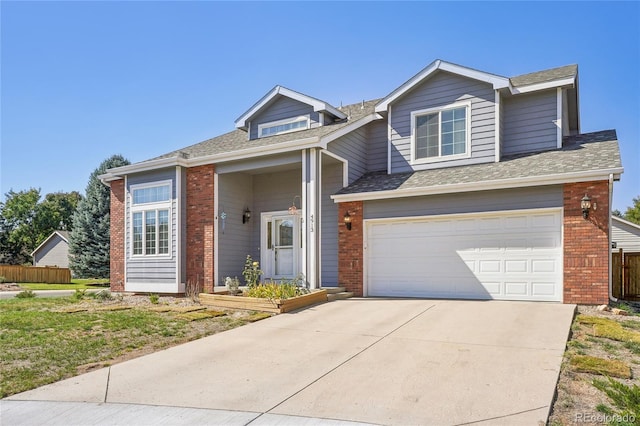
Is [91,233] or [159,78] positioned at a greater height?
[159,78]

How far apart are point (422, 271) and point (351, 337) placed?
499 cm

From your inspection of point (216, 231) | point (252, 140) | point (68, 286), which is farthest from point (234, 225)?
point (68, 286)

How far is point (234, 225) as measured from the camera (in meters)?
13.6

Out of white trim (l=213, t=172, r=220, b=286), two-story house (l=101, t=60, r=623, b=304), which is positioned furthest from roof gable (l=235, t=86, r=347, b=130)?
white trim (l=213, t=172, r=220, b=286)

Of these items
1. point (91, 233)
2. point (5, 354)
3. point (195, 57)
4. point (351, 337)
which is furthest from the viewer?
point (91, 233)

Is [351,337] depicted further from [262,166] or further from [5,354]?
[262,166]

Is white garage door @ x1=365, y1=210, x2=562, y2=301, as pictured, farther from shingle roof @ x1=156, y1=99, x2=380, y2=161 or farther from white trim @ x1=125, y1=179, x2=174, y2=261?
white trim @ x1=125, y1=179, x2=174, y2=261

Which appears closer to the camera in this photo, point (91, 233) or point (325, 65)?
point (325, 65)

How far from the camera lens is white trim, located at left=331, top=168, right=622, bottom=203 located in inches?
366

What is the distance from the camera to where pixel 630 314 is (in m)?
8.66

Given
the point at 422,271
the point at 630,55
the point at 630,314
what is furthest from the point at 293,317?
the point at 630,55

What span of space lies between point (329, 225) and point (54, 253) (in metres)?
34.9

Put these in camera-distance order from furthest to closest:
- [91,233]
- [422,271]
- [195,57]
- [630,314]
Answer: [91,233] < [195,57] < [422,271] < [630,314]

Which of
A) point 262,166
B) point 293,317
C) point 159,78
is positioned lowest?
point 293,317
